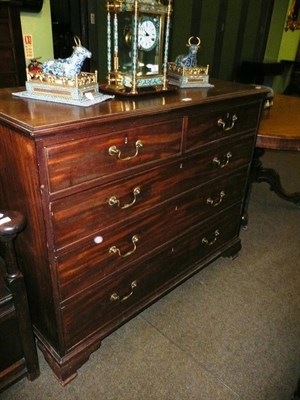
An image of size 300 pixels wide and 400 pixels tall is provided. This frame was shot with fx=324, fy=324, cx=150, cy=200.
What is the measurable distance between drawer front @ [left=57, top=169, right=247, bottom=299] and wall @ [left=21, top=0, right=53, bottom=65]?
2.68m

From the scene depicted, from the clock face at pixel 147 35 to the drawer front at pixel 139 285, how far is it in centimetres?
94

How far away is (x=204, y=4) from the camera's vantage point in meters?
4.46

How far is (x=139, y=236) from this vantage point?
1.43 metres

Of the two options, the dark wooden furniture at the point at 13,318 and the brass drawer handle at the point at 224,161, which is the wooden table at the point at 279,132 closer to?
the brass drawer handle at the point at 224,161

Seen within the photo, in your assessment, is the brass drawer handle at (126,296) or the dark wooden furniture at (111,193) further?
the brass drawer handle at (126,296)

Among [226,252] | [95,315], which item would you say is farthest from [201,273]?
[95,315]

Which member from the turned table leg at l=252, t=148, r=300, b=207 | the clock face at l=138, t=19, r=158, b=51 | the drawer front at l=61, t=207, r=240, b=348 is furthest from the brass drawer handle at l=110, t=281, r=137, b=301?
the turned table leg at l=252, t=148, r=300, b=207

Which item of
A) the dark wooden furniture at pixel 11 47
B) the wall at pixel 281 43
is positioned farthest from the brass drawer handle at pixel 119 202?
the wall at pixel 281 43

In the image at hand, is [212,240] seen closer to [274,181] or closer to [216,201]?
[216,201]

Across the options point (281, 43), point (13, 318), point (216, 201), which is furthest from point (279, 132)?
point (281, 43)

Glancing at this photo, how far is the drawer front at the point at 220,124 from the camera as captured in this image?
1435 mm

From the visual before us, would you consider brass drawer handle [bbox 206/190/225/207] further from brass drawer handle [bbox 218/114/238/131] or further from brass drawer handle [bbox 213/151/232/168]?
brass drawer handle [bbox 218/114/238/131]

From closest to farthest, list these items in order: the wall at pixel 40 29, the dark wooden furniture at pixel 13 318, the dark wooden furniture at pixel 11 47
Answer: the dark wooden furniture at pixel 13 318, the dark wooden furniture at pixel 11 47, the wall at pixel 40 29

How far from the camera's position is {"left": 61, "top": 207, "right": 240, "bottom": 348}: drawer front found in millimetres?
1339
